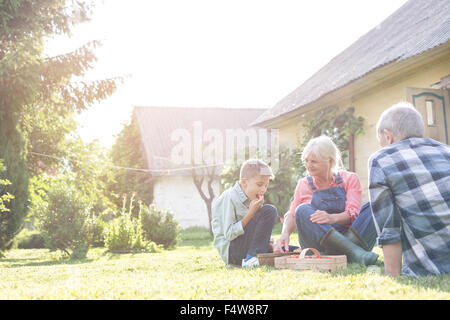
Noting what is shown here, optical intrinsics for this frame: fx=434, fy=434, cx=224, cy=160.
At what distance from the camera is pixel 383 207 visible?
239cm

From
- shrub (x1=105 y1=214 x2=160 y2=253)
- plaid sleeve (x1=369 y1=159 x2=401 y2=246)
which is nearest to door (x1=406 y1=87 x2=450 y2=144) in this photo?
plaid sleeve (x1=369 y1=159 x2=401 y2=246)

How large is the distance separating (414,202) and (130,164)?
22391mm

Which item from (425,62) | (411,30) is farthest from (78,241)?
(411,30)

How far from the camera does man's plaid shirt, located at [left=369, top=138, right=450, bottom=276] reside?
2.38 m

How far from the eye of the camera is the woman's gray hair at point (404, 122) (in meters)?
2.51

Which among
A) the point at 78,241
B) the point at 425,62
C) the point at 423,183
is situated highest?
the point at 425,62

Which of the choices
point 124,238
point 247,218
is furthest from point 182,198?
point 247,218

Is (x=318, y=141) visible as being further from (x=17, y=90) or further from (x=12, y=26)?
(x=12, y=26)

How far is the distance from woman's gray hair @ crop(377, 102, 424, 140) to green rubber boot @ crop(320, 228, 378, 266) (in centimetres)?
108

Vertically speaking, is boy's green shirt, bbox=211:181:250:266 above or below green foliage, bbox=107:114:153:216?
below

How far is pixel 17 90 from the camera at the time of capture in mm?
8633

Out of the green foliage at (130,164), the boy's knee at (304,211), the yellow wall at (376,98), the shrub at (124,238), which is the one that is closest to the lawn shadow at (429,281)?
the boy's knee at (304,211)

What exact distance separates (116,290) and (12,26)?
8.75m

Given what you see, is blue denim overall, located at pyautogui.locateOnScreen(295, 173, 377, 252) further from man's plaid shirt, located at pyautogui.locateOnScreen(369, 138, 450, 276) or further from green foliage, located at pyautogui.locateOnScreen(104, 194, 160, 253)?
green foliage, located at pyautogui.locateOnScreen(104, 194, 160, 253)
